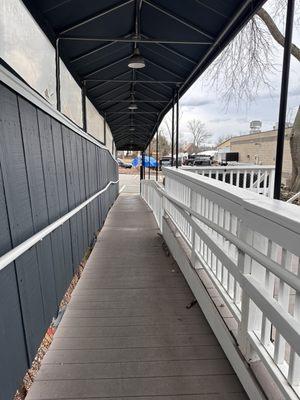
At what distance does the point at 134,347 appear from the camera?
2.50 metres

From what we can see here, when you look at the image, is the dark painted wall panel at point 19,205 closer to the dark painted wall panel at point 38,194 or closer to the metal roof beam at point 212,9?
the dark painted wall panel at point 38,194

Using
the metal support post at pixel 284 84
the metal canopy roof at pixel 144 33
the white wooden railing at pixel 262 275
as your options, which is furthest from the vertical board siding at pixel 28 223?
the metal canopy roof at pixel 144 33

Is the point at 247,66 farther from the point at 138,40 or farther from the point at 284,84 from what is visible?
the point at 284,84

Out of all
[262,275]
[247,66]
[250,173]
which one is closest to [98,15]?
[262,275]

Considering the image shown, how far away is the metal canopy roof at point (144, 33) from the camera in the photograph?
3.42m

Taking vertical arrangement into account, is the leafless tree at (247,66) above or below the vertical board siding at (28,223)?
above

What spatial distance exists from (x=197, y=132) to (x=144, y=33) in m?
66.1

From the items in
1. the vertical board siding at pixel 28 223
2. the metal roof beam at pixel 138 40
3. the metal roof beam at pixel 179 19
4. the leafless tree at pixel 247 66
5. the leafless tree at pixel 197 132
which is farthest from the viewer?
the leafless tree at pixel 197 132

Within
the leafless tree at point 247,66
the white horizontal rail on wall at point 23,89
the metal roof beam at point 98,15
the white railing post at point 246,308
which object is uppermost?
the leafless tree at point 247,66

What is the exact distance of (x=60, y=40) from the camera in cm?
429

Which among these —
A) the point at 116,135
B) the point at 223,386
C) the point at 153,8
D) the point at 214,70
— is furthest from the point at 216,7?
the point at 116,135

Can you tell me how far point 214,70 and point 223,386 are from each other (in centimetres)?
948

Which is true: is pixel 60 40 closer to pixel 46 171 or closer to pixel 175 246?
pixel 46 171

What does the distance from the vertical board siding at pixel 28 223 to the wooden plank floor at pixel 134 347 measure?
11.4 inches
